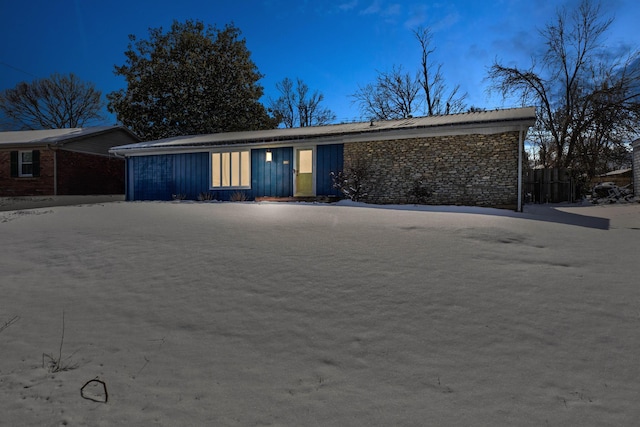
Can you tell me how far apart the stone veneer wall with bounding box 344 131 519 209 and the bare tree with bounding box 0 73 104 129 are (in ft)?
97.3

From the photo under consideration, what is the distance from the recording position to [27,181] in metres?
16.5

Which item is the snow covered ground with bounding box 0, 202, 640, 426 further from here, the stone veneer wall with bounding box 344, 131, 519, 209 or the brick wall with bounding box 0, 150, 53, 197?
the brick wall with bounding box 0, 150, 53, 197

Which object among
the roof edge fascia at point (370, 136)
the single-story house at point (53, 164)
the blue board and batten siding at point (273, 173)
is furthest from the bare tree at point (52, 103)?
the blue board and batten siding at point (273, 173)

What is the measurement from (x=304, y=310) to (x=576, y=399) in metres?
1.69

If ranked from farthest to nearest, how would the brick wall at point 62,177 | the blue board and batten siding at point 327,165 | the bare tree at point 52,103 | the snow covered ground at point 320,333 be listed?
the bare tree at point 52,103 < the brick wall at point 62,177 < the blue board and batten siding at point 327,165 < the snow covered ground at point 320,333

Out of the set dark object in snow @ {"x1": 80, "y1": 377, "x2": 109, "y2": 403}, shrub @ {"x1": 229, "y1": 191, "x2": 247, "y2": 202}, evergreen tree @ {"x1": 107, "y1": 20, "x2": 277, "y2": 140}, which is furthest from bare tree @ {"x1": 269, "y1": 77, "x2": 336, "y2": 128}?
dark object in snow @ {"x1": 80, "y1": 377, "x2": 109, "y2": 403}

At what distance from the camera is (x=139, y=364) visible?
1907 mm

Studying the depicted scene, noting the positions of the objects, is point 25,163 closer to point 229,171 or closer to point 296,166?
point 229,171

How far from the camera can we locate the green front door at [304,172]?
489 inches

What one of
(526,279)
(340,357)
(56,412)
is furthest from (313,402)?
(526,279)

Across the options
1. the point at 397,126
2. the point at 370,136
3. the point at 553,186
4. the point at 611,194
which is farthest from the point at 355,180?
the point at 611,194

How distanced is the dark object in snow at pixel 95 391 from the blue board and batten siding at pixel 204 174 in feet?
33.9

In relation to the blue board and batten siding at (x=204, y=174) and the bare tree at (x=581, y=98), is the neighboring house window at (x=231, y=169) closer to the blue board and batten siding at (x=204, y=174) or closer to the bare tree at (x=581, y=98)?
the blue board and batten siding at (x=204, y=174)

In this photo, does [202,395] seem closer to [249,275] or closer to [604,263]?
[249,275]
